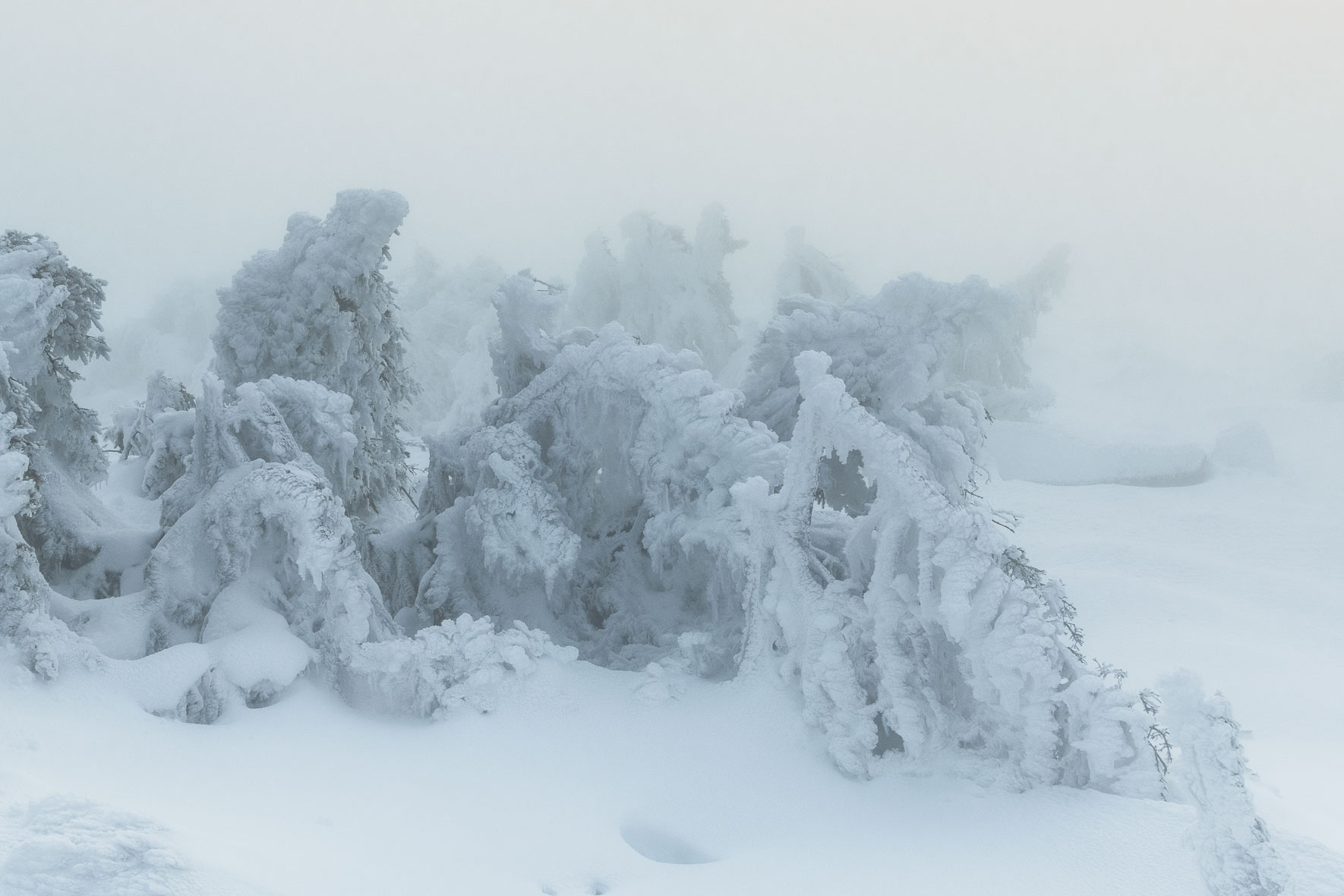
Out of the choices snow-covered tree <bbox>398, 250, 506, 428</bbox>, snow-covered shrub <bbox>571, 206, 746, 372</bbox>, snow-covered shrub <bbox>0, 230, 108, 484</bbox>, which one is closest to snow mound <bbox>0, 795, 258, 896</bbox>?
snow-covered shrub <bbox>0, 230, 108, 484</bbox>

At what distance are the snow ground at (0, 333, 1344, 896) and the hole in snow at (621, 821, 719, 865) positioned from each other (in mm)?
12

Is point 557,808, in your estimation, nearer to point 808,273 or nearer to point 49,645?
point 49,645

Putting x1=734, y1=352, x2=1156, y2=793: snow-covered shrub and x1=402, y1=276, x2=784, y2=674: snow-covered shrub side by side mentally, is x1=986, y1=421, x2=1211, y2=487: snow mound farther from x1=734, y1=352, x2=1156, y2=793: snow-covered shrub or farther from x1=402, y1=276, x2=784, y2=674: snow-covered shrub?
x1=734, y1=352, x2=1156, y2=793: snow-covered shrub

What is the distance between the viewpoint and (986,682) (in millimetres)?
7184

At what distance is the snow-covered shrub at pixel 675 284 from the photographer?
23.1 m

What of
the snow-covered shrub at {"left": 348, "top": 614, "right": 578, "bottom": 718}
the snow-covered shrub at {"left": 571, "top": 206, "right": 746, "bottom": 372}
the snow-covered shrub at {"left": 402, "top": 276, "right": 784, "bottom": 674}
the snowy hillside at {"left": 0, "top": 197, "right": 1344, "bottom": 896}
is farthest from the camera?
the snow-covered shrub at {"left": 571, "top": 206, "right": 746, "bottom": 372}

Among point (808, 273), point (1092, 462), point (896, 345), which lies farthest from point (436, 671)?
point (808, 273)

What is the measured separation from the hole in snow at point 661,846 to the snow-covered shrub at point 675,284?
54.7ft

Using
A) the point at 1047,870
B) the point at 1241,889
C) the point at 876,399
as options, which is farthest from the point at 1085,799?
the point at 876,399

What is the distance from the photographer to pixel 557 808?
6969 millimetres

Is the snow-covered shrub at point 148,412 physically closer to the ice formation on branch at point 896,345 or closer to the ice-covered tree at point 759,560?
the ice-covered tree at point 759,560

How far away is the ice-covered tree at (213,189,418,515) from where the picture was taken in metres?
10.4

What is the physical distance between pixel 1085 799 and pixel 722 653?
295cm

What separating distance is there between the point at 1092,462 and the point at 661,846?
15.1 metres
